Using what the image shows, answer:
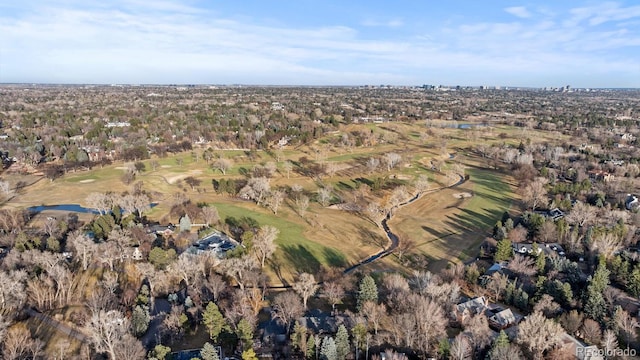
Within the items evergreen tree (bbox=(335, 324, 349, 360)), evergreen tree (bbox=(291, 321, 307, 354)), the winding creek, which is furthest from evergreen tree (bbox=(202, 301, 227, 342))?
the winding creek

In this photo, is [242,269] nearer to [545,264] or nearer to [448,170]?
[545,264]

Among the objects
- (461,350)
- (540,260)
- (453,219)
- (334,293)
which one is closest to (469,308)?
(461,350)

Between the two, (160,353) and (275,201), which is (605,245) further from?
(160,353)

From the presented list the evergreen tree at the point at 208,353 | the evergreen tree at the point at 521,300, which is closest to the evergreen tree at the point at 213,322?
the evergreen tree at the point at 208,353

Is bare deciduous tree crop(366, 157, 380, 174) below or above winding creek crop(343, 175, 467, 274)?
above

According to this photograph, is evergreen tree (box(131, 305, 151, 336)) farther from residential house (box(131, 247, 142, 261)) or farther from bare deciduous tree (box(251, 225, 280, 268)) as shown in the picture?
bare deciduous tree (box(251, 225, 280, 268))

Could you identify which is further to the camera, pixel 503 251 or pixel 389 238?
pixel 389 238

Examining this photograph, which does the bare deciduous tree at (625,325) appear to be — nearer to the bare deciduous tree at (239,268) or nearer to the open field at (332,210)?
the open field at (332,210)
